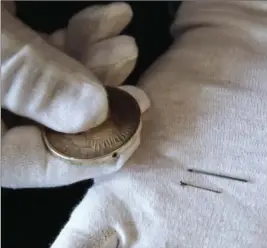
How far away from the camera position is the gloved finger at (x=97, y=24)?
25.2 inches

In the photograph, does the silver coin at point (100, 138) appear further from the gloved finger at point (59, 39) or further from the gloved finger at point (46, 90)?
the gloved finger at point (59, 39)

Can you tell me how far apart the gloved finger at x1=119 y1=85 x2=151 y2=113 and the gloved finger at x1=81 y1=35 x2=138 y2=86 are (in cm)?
2

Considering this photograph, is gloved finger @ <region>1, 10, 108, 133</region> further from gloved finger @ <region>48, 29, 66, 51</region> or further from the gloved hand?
gloved finger @ <region>48, 29, 66, 51</region>

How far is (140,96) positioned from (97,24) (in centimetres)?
9

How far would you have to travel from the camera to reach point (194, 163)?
22.9 inches

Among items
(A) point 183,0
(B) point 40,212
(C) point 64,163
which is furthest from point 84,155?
(A) point 183,0

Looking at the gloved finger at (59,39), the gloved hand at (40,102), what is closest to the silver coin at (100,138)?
the gloved hand at (40,102)

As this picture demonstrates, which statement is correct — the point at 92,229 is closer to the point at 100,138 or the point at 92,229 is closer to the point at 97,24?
the point at 100,138

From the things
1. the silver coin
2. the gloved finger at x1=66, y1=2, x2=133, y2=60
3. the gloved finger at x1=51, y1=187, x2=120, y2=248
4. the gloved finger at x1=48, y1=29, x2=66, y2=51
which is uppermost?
the gloved finger at x1=66, y1=2, x2=133, y2=60

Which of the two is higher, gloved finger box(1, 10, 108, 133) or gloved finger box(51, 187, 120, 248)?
gloved finger box(1, 10, 108, 133)

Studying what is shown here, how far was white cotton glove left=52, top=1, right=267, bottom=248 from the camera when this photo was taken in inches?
21.7

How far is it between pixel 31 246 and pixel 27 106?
0.63 ft

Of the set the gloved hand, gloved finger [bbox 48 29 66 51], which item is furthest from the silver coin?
gloved finger [bbox 48 29 66 51]

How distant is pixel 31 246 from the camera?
66cm
